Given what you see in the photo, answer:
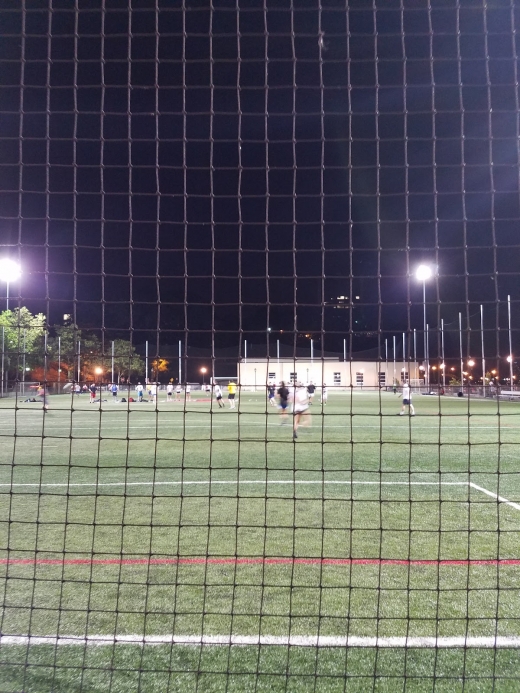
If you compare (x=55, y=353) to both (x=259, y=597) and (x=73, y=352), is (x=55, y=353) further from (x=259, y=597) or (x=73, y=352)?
(x=73, y=352)

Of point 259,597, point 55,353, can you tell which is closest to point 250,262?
point 55,353

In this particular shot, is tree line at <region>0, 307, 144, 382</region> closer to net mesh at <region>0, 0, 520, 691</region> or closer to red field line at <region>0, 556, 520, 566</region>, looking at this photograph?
net mesh at <region>0, 0, 520, 691</region>

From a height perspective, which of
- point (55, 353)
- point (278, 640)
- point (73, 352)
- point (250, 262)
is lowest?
point (278, 640)

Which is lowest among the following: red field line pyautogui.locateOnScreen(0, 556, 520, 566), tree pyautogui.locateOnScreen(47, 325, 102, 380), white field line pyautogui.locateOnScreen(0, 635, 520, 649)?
white field line pyautogui.locateOnScreen(0, 635, 520, 649)

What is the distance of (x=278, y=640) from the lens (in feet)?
10.4

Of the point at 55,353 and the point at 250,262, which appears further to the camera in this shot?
the point at 250,262

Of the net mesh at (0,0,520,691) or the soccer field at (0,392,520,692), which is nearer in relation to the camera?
the soccer field at (0,392,520,692)

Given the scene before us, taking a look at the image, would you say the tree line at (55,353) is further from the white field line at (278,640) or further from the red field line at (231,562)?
the white field line at (278,640)

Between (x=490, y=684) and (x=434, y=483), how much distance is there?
4693 millimetres

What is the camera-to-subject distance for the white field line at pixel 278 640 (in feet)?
10.3

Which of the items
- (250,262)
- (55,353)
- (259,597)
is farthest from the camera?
(250,262)

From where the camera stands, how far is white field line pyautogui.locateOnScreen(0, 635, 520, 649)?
123 inches

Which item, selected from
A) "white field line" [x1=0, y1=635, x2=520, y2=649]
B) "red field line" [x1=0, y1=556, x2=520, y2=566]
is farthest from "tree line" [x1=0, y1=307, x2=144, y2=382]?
"white field line" [x1=0, y1=635, x2=520, y2=649]

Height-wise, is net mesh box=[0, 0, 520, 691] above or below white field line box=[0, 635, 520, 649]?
above
